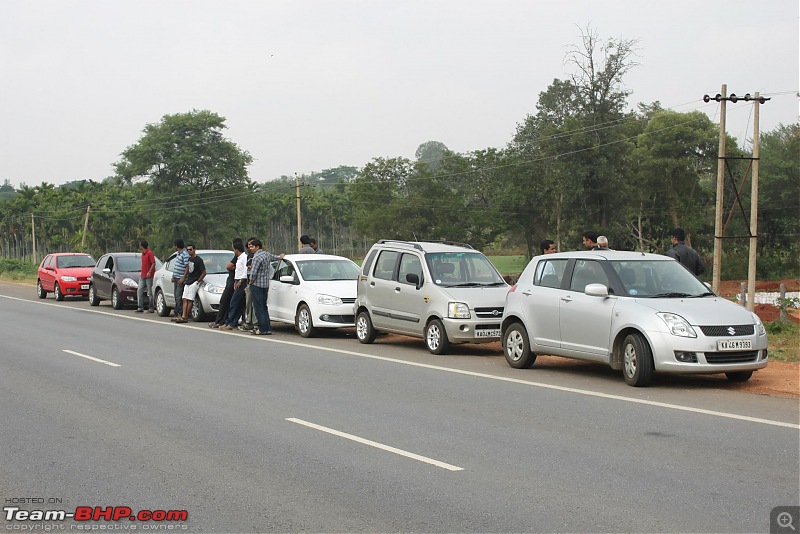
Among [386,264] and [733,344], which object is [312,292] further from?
[733,344]

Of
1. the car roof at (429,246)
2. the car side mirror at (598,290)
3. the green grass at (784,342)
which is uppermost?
the car roof at (429,246)

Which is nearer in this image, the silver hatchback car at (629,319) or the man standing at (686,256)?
the silver hatchback car at (629,319)

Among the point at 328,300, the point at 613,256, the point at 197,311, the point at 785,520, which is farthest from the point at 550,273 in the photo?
the point at 197,311

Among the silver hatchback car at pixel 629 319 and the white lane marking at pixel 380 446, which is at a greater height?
the silver hatchback car at pixel 629 319

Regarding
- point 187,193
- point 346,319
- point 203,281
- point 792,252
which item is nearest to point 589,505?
point 346,319

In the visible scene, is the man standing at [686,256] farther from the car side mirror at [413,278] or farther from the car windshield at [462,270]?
the car side mirror at [413,278]

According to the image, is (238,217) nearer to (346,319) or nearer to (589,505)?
(346,319)

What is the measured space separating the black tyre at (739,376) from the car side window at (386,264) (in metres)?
6.68

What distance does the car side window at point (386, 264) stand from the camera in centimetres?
1712

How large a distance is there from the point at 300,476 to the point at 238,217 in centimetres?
8119

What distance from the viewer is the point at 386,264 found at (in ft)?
56.8

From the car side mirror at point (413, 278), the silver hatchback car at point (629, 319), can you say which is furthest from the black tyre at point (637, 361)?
A: the car side mirror at point (413, 278)

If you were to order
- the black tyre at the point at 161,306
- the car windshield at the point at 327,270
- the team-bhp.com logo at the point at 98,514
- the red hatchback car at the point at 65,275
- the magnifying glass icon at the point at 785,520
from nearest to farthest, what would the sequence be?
1. the magnifying glass icon at the point at 785,520
2. the team-bhp.com logo at the point at 98,514
3. the car windshield at the point at 327,270
4. the black tyre at the point at 161,306
5. the red hatchback car at the point at 65,275

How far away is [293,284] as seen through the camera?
19.3 metres
